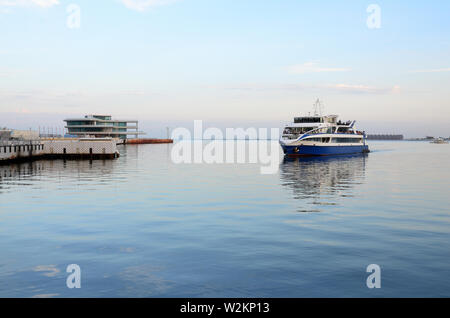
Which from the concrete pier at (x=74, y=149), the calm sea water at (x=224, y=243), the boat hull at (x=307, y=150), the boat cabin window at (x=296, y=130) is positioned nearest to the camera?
the calm sea water at (x=224, y=243)

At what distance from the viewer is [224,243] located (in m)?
19.0

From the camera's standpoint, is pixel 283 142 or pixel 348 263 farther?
pixel 283 142

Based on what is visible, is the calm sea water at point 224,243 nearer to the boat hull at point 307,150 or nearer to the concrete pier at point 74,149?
the boat hull at point 307,150

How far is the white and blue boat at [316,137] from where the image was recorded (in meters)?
94.9

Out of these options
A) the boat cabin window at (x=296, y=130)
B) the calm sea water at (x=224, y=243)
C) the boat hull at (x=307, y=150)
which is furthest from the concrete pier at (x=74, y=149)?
the calm sea water at (x=224, y=243)

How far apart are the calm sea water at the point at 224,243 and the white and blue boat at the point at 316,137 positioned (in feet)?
189

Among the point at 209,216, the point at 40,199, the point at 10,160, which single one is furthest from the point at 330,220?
the point at 10,160

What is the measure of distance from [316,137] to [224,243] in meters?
79.7

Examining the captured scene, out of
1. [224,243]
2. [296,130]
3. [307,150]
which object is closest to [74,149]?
[296,130]

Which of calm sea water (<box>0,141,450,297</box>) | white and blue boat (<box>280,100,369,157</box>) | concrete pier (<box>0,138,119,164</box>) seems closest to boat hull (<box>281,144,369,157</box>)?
white and blue boat (<box>280,100,369,157</box>)

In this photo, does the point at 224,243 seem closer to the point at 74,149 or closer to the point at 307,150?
the point at 307,150

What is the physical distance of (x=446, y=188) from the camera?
42656 mm
